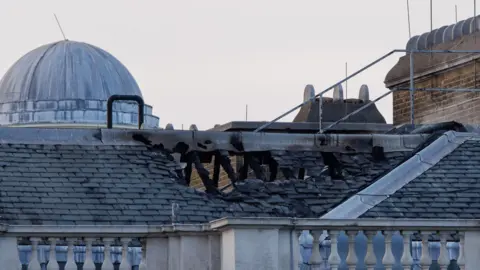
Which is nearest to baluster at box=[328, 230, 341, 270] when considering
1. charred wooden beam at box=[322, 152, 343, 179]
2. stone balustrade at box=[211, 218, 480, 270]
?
stone balustrade at box=[211, 218, 480, 270]

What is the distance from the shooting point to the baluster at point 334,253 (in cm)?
1878

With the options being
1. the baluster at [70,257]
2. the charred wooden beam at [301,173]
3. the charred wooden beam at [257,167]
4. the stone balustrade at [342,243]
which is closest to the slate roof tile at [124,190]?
the charred wooden beam at [301,173]

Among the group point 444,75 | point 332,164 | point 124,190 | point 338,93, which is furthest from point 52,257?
point 338,93

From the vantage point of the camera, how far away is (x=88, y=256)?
19.1 metres

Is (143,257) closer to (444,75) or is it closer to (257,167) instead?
(257,167)

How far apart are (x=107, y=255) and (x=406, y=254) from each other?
284cm

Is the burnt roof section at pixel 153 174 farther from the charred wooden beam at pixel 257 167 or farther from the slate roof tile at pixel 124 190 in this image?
the charred wooden beam at pixel 257 167

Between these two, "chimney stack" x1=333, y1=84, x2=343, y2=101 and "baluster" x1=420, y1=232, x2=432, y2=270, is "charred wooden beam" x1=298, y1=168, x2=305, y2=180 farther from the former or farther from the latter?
"chimney stack" x1=333, y1=84, x2=343, y2=101

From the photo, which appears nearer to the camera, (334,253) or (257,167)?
(334,253)

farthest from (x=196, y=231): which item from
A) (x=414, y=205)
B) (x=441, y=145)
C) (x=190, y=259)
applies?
(x=441, y=145)

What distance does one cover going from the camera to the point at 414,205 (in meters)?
23.6

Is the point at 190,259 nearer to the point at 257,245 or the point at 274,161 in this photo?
the point at 257,245

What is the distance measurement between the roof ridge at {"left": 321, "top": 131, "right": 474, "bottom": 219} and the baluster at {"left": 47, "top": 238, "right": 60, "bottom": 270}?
12.9ft

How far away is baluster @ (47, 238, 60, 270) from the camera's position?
1894 cm
